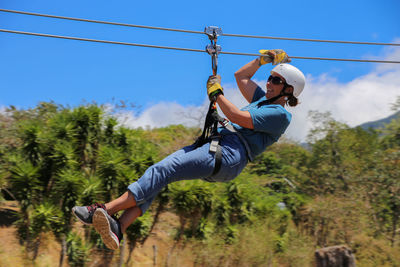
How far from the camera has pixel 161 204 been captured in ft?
26.9

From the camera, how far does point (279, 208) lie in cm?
1095

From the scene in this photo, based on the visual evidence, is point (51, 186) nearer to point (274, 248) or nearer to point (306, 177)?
point (274, 248)

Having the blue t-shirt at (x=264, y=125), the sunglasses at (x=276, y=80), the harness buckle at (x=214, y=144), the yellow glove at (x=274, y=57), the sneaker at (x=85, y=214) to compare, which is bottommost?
the sneaker at (x=85, y=214)

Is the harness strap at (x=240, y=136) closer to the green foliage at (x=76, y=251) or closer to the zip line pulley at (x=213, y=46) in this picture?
the zip line pulley at (x=213, y=46)

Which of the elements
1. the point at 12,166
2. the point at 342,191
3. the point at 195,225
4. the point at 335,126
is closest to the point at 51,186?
the point at 12,166

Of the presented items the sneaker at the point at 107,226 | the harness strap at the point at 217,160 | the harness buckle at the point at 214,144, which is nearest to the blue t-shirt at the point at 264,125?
the harness buckle at the point at 214,144

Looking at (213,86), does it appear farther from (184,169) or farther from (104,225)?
(104,225)

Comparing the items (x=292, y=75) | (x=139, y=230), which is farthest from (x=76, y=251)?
(x=292, y=75)

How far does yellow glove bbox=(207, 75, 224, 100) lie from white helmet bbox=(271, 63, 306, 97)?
1.57 ft

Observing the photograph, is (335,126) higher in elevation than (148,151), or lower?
higher

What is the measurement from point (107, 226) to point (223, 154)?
0.99m

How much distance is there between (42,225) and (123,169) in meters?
1.74

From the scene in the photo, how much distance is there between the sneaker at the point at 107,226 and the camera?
2824 mm

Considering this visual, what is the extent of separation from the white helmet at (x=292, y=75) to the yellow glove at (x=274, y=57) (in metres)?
0.20
